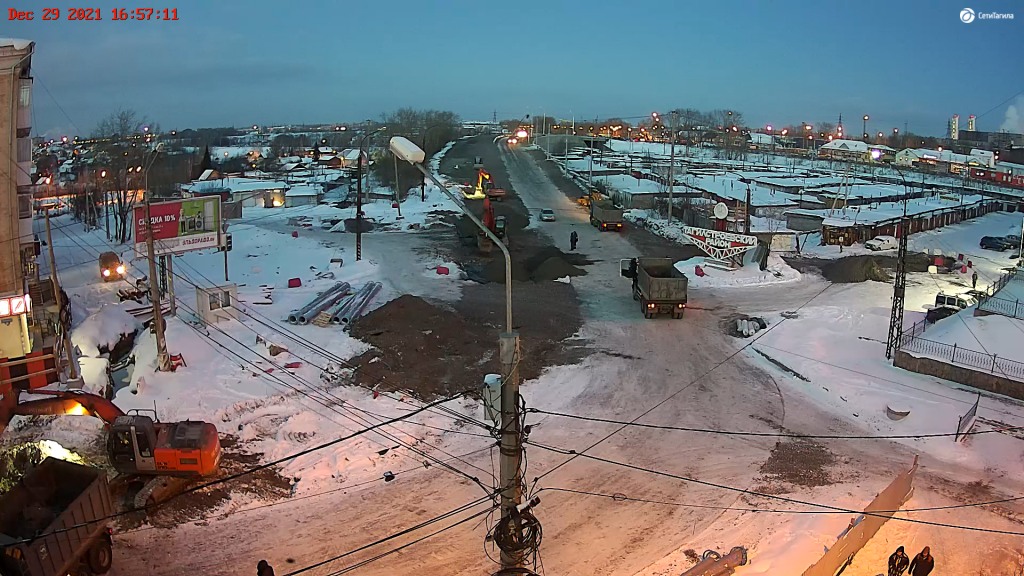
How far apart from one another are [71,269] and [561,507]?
3474cm

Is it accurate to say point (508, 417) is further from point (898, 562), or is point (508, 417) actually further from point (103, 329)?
point (103, 329)

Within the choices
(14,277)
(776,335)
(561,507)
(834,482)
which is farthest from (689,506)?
(14,277)

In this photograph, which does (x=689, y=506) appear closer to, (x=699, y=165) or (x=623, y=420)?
(x=623, y=420)

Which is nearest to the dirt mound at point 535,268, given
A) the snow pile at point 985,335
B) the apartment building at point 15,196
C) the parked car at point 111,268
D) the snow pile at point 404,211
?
the snow pile at point 404,211

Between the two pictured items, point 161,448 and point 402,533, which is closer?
point 402,533

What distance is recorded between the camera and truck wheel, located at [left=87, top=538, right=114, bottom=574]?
11.9 meters

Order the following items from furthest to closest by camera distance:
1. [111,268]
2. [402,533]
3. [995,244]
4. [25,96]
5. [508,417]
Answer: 1. [995,244]
2. [111,268]
3. [25,96]
4. [402,533]
5. [508,417]

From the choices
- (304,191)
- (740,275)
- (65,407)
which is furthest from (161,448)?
(304,191)

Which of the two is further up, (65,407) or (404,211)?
(404,211)

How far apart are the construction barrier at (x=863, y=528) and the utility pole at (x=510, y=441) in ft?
19.5

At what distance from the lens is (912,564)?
11930mm

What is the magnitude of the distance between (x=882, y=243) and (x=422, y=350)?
34489 millimetres

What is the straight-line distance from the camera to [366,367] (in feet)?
71.4

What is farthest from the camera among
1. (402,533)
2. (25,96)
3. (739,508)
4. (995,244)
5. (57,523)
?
(995,244)
